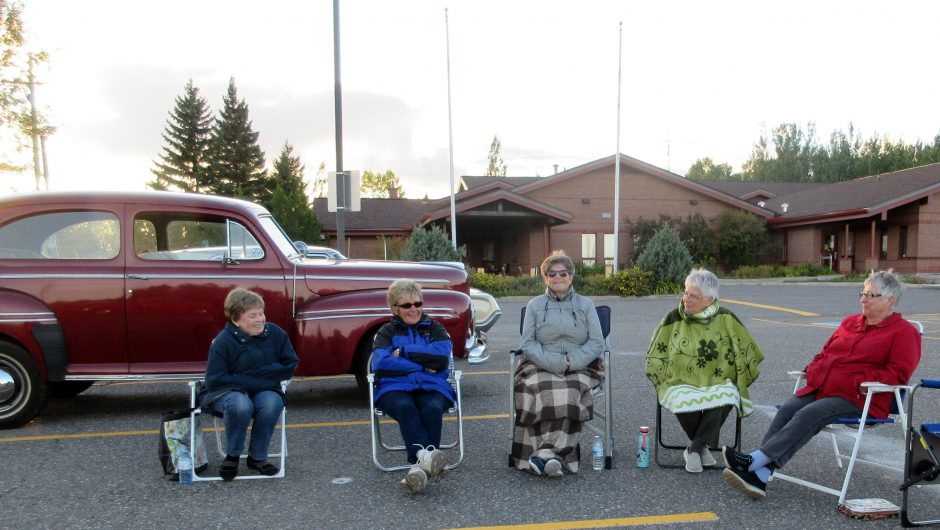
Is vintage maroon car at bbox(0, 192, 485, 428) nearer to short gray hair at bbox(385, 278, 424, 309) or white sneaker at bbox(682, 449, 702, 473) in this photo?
short gray hair at bbox(385, 278, 424, 309)

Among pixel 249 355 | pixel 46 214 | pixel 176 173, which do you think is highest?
pixel 176 173

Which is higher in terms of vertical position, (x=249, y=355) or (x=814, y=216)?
(x=814, y=216)

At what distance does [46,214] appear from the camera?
599 cm

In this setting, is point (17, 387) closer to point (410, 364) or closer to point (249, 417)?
point (249, 417)

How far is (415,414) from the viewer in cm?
452

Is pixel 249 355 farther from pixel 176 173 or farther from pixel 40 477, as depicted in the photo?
pixel 176 173

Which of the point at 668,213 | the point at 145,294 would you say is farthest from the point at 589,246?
the point at 145,294

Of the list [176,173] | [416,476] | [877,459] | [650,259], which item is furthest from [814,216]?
[176,173]

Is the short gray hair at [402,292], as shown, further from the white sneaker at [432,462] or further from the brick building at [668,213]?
the brick building at [668,213]

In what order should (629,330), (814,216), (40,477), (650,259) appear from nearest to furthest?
(40,477) < (629,330) < (650,259) < (814,216)

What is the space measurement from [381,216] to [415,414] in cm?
3503

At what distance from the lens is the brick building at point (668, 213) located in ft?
95.2

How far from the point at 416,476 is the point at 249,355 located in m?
1.49

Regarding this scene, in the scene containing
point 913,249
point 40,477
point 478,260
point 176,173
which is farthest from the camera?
point 176,173
